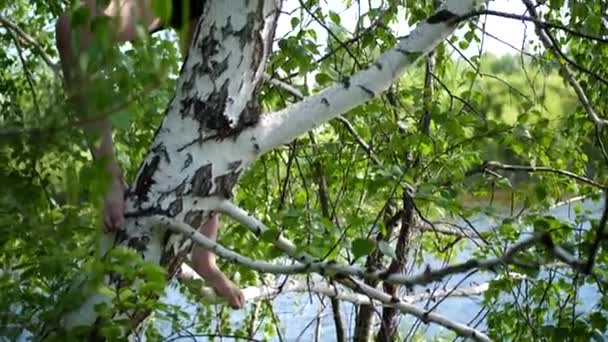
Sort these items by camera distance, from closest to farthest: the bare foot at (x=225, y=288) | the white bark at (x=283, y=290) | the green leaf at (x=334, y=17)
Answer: the white bark at (x=283, y=290)
the bare foot at (x=225, y=288)
the green leaf at (x=334, y=17)

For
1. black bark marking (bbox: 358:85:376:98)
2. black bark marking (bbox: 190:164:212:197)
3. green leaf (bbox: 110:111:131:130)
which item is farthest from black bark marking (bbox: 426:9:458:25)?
green leaf (bbox: 110:111:131:130)

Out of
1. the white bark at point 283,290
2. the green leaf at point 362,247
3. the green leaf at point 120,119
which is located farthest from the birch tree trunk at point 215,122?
the green leaf at point 120,119

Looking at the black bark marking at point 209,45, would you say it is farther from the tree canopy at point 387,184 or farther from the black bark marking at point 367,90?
the black bark marking at point 367,90

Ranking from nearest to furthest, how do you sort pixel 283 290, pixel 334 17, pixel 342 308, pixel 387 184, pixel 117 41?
pixel 117 41 → pixel 387 184 → pixel 283 290 → pixel 334 17 → pixel 342 308

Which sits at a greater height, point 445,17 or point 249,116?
point 445,17

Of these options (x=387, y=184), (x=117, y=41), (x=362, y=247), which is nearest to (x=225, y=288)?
(x=387, y=184)

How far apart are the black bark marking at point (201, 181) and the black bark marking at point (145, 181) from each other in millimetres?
51

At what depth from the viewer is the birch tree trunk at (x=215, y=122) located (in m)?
1.18

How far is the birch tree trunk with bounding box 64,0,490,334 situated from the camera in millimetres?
1185

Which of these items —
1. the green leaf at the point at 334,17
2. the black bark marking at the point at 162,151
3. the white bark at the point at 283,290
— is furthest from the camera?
the green leaf at the point at 334,17

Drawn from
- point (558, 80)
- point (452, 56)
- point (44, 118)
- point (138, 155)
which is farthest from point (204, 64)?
point (558, 80)

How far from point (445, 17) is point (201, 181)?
1.31 feet

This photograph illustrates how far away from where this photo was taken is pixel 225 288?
151 cm

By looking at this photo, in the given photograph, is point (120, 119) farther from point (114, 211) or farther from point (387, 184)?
point (387, 184)
